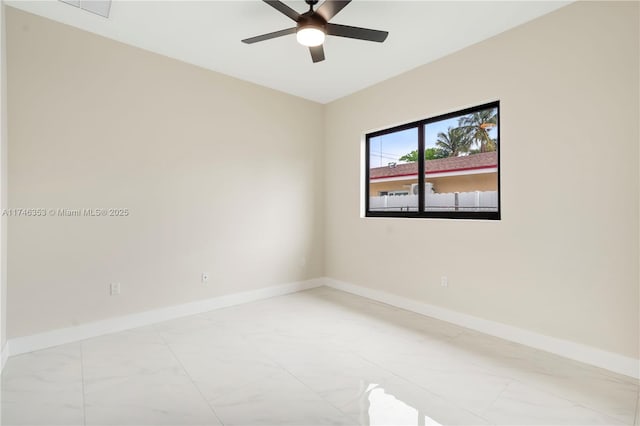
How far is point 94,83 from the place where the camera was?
3.00m

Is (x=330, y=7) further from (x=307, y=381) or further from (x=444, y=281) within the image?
(x=444, y=281)

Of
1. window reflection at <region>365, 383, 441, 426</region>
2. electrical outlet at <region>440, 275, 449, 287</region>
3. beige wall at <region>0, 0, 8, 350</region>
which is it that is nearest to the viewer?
window reflection at <region>365, 383, 441, 426</region>

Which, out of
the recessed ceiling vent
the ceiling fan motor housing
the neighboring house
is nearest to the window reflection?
the neighboring house

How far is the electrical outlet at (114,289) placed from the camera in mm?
3088

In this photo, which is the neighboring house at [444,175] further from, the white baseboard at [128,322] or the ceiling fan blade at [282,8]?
the ceiling fan blade at [282,8]

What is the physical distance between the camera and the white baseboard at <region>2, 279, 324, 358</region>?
2.65 m

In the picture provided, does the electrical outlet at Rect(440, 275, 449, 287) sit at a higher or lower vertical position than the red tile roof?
lower

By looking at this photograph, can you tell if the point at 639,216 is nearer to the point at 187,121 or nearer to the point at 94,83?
the point at 187,121

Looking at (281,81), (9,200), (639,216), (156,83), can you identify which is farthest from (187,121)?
(639,216)

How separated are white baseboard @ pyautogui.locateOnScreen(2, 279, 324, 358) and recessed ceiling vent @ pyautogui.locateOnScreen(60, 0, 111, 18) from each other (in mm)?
2760

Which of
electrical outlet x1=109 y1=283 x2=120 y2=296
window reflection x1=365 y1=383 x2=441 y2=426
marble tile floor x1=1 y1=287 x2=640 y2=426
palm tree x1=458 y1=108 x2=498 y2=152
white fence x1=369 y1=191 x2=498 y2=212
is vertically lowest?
window reflection x1=365 y1=383 x2=441 y2=426

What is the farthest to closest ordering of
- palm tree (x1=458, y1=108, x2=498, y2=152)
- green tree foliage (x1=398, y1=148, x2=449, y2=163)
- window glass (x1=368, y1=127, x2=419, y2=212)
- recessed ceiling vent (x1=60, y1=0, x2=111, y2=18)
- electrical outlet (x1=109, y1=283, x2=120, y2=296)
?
1. window glass (x1=368, y1=127, x2=419, y2=212)
2. green tree foliage (x1=398, y1=148, x2=449, y2=163)
3. palm tree (x1=458, y1=108, x2=498, y2=152)
4. electrical outlet (x1=109, y1=283, x2=120, y2=296)
5. recessed ceiling vent (x1=60, y1=0, x2=111, y2=18)

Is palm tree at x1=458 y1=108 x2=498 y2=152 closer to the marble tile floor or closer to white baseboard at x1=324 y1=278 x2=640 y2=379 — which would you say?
white baseboard at x1=324 y1=278 x2=640 y2=379

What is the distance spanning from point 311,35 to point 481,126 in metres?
1.99
